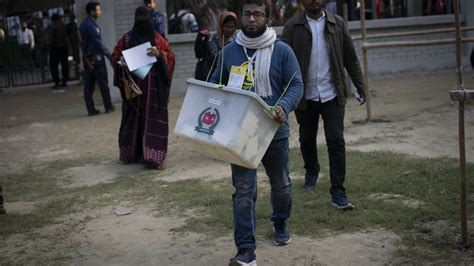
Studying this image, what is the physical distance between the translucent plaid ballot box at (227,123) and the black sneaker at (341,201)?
1.63m

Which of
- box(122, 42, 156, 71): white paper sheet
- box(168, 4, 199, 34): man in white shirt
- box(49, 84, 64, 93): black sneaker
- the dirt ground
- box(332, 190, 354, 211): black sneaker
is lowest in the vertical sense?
the dirt ground

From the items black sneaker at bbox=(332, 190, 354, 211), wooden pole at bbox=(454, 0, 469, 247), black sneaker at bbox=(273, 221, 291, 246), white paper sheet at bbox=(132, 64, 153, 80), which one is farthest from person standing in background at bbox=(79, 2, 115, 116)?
wooden pole at bbox=(454, 0, 469, 247)

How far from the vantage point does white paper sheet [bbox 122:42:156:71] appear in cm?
852

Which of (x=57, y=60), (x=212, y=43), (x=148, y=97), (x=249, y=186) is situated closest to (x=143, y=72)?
(x=148, y=97)

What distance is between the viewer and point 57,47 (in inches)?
669

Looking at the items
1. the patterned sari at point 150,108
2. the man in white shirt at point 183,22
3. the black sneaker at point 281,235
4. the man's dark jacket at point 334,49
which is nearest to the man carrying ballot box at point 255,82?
the black sneaker at point 281,235

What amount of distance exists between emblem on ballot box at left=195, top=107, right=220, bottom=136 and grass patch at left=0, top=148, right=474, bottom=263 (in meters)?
1.43

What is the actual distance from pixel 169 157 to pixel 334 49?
3.44 m

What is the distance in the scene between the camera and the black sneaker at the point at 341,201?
629 cm

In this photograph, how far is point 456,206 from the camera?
20.4 ft

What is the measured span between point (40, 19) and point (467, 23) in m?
9.46

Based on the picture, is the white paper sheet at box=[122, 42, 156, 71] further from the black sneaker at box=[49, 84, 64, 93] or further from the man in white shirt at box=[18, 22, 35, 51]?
the man in white shirt at box=[18, 22, 35, 51]

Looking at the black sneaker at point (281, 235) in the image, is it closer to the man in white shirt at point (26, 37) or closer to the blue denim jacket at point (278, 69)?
the blue denim jacket at point (278, 69)

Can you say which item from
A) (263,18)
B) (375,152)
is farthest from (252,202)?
(375,152)
